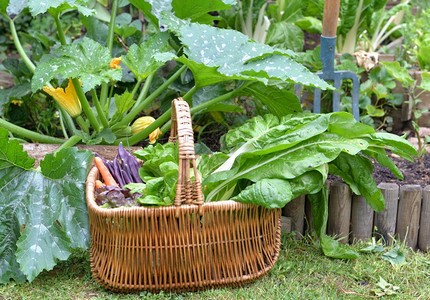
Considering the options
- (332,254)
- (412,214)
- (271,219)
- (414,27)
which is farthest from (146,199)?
(414,27)

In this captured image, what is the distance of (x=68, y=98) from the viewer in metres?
2.80

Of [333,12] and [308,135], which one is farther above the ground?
[333,12]

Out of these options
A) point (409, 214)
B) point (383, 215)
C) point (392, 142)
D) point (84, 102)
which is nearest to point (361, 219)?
point (383, 215)

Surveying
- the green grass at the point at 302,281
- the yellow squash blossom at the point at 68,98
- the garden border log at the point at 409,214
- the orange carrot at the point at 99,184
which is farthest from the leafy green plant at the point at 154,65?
the green grass at the point at 302,281

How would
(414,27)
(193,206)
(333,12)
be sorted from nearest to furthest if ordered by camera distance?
(193,206)
(333,12)
(414,27)

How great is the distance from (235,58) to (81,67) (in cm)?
70

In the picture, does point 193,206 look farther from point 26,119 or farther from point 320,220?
point 26,119

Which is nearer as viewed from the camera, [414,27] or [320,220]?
[320,220]

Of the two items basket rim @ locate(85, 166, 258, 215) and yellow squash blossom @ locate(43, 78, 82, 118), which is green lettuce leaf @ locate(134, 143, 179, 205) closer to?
basket rim @ locate(85, 166, 258, 215)

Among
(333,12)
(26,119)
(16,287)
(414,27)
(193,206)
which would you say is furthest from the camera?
(414,27)

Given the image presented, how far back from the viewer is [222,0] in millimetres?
2793

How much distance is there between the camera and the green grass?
218 cm

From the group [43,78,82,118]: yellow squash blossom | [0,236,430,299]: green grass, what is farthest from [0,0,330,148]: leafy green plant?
[0,236,430,299]: green grass

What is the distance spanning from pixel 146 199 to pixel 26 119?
166 centimetres
